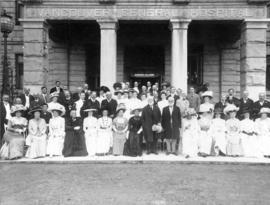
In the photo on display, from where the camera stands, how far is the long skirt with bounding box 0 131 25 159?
12.1 metres

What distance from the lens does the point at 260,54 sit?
53.7 ft

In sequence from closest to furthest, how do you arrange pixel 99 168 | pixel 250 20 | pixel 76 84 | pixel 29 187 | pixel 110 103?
pixel 29 187 < pixel 99 168 < pixel 110 103 < pixel 250 20 < pixel 76 84

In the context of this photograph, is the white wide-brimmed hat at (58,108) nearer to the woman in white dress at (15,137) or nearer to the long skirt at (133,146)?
the woman in white dress at (15,137)

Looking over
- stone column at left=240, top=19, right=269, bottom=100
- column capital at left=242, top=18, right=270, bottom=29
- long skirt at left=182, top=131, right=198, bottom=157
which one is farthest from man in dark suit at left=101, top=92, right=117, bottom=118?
column capital at left=242, top=18, right=270, bottom=29

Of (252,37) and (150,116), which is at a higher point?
(252,37)

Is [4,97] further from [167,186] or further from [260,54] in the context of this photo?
[260,54]

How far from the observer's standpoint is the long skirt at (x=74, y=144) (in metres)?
12.7

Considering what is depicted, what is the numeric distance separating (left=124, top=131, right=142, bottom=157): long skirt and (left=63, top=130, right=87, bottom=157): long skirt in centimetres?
131

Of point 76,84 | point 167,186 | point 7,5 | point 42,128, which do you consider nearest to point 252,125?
point 167,186

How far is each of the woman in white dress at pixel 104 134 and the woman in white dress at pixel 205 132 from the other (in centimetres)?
278

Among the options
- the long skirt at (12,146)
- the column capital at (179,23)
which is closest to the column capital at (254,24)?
the column capital at (179,23)

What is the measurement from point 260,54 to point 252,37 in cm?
73

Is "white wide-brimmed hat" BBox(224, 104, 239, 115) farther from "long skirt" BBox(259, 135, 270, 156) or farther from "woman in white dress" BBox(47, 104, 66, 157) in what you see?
"woman in white dress" BBox(47, 104, 66, 157)

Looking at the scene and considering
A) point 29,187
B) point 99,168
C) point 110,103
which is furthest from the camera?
point 110,103
